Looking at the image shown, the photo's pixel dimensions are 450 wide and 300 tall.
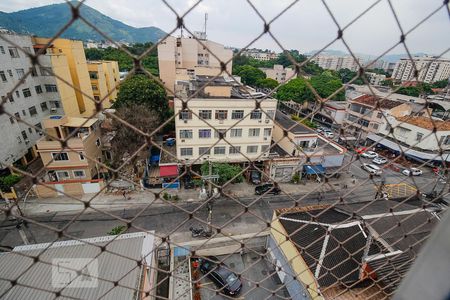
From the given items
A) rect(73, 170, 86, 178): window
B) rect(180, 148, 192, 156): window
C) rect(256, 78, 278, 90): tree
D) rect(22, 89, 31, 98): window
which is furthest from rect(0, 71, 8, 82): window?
rect(256, 78, 278, 90): tree

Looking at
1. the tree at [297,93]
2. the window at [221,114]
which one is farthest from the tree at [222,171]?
the tree at [297,93]

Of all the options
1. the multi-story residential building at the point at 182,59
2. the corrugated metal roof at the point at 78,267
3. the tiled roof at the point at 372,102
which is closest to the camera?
the corrugated metal roof at the point at 78,267

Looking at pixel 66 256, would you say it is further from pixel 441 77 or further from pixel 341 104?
pixel 441 77

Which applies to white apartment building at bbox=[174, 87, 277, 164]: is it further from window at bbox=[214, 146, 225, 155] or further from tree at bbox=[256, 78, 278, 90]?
tree at bbox=[256, 78, 278, 90]

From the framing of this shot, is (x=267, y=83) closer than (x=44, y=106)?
No

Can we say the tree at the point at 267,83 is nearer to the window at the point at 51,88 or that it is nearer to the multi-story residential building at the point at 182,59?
the multi-story residential building at the point at 182,59

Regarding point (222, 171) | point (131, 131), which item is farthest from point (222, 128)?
point (131, 131)

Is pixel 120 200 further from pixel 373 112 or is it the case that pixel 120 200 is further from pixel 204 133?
pixel 373 112
